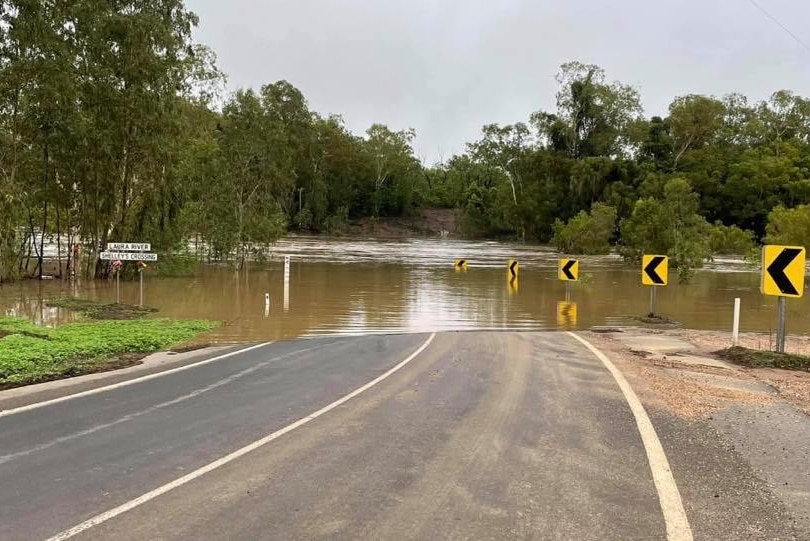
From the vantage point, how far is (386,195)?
119188 mm

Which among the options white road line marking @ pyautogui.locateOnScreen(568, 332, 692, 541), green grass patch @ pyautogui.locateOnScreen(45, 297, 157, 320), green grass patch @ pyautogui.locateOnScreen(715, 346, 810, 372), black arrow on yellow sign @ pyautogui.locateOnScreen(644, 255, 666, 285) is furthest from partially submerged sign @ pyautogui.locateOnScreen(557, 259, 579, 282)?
white road line marking @ pyautogui.locateOnScreen(568, 332, 692, 541)

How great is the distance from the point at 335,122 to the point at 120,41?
8772 centimetres

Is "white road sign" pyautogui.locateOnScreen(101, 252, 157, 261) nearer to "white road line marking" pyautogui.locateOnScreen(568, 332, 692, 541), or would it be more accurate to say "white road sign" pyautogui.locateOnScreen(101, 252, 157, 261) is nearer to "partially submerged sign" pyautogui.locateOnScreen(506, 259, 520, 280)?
"white road line marking" pyautogui.locateOnScreen(568, 332, 692, 541)

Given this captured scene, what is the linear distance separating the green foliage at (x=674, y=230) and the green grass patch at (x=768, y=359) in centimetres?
2116

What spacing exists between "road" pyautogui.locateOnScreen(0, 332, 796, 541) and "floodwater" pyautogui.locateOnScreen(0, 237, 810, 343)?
6287mm

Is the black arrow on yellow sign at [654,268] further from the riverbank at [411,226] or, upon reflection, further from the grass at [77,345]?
the riverbank at [411,226]

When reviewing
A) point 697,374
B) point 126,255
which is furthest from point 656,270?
point 126,255

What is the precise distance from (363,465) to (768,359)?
809 cm

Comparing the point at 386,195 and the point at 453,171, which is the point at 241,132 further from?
the point at 453,171

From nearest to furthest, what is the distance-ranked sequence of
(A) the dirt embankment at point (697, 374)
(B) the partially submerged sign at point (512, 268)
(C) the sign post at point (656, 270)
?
1. (A) the dirt embankment at point (697, 374)
2. (C) the sign post at point (656, 270)
3. (B) the partially submerged sign at point (512, 268)

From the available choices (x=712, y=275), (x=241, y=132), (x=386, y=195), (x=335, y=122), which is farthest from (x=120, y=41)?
(x=386, y=195)

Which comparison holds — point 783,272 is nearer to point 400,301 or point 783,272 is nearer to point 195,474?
point 195,474

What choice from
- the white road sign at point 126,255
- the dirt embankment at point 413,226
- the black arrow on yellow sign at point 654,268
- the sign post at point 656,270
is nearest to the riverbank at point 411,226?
the dirt embankment at point 413,226

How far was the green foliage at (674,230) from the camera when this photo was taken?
31.5 m
